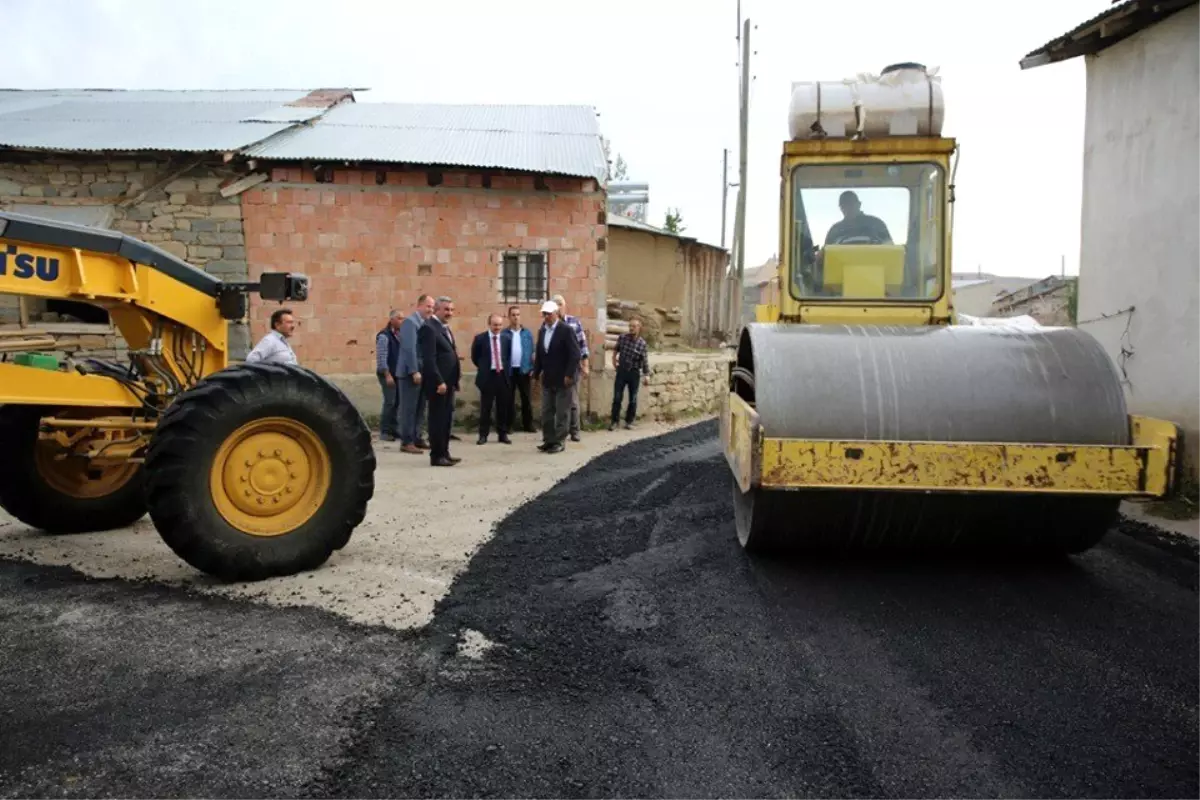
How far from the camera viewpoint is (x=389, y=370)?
11312mm

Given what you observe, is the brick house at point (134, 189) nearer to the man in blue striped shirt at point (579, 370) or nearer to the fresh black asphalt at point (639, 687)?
the man in blue striped shirt at point (579, 370)

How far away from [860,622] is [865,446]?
83 cm

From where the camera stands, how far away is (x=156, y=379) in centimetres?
541

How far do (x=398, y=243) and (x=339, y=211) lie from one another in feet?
2.95

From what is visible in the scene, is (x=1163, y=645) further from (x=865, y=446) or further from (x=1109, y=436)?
(x=865, y=446)

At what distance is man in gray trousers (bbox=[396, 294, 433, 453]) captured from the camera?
33.4ft

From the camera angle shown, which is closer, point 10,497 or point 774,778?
point 774,778

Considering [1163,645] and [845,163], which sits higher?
[845,163]

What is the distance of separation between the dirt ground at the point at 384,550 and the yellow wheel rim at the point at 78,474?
30cm

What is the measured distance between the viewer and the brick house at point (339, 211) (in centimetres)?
1193

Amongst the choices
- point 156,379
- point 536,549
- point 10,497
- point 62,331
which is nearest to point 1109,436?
point 536,549

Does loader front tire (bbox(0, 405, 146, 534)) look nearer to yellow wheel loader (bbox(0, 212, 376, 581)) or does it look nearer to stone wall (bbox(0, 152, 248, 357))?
yellow wheel loader (bbox(0, 212, 376, 581))

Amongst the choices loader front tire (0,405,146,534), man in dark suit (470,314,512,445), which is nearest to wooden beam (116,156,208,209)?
man in dark suit (470,314,512,445)

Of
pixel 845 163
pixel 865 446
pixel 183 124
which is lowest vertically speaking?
pixel 865 446
